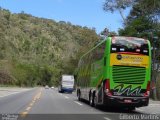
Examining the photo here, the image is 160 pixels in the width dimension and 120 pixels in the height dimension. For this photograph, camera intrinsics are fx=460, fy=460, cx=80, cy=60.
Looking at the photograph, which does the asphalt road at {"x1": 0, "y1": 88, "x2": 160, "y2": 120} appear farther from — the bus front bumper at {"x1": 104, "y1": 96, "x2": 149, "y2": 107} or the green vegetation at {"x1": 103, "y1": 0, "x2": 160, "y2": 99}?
the green vegetation at {"x1": 103, "y1": 0, "x2": 160, "y2": 99}

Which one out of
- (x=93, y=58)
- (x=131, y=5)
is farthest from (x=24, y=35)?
(x=93, y=58)

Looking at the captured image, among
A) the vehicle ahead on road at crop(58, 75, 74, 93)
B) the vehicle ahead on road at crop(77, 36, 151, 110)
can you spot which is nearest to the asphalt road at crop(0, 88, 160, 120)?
the vehicle ahead on road at crop(77, 36, 151, 110)

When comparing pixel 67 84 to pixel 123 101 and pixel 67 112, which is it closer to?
pixel 123 101

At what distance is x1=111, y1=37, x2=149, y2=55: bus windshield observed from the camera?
2552 centimetres

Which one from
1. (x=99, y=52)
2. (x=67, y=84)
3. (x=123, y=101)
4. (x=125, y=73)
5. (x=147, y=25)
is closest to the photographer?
(x=123, y=101)

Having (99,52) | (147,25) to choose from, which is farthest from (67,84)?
(99,52)

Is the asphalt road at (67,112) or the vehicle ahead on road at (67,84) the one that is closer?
the asphalt road at (67,112)

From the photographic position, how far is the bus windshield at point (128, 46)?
25516 mm

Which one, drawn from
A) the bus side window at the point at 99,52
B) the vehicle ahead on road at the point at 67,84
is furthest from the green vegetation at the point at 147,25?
the vehicle ahead on road at the point at 67,84

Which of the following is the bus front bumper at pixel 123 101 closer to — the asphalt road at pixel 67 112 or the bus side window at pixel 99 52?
the asphalt road at pixel 67 112

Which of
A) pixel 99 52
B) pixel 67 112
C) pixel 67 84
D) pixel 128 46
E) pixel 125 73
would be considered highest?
pixel 128 46

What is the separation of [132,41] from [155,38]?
71.0 ft

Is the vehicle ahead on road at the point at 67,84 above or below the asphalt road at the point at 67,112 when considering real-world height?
above

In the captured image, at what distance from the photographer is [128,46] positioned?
84.1ft
